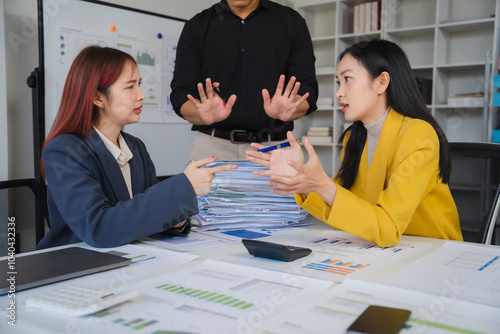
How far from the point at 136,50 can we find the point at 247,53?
3.70 feet

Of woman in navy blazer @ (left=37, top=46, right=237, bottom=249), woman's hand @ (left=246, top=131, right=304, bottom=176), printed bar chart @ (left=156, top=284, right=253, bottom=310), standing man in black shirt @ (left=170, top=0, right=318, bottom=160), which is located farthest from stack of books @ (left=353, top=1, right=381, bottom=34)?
printed bar chart @ (left=156, top=284, right=253, bottom=310)

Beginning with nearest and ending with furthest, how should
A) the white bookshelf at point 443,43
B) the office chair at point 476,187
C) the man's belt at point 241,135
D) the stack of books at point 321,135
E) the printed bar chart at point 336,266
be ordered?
1. the printed bar chart at point 336,266
2. the office chair at point 476,187
3. the man's belt at point 241,135
4. the white bookshelf at point 443,43
5. the stack of books at point 321,135

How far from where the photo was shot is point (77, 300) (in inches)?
26.2

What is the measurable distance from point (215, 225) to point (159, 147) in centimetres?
192

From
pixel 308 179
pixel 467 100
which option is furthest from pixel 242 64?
pixel 467 100

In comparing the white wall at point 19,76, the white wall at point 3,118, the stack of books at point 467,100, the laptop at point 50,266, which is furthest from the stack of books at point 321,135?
the laptop at point 50,266

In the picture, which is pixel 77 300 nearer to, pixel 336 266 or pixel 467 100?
pixel 336 266

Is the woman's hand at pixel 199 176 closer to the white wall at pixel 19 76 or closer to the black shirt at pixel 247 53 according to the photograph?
the black shirt at pixel 247 53

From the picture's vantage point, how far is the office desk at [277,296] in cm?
62

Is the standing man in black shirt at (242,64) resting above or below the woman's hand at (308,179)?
above

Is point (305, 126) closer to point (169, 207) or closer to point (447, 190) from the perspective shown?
point (447, 190)

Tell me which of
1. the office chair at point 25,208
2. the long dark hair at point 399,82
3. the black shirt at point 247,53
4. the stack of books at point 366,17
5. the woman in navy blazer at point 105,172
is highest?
the stack of books at point 366,17

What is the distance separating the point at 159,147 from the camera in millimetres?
3172

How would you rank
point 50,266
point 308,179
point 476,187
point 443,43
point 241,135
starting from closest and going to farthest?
1. point 50,266
2. point 308,179
3. point 476,187
4. point 241,135
5. point 443,43
